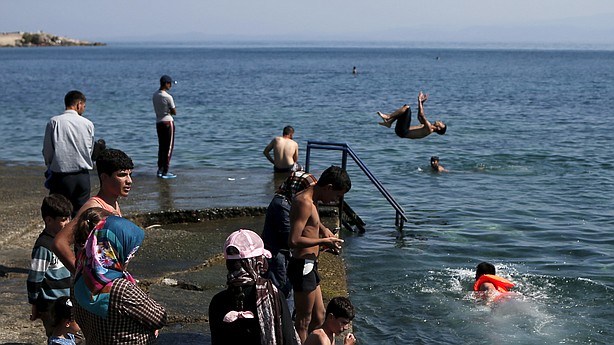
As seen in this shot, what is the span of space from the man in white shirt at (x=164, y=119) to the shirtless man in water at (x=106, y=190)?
816cm

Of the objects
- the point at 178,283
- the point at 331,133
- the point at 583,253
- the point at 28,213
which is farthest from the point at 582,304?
the point at 331,133

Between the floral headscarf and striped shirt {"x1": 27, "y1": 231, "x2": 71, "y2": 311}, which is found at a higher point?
the floral headscarf

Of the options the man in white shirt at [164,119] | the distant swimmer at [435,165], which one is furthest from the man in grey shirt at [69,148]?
the distant swimmer at [435,165]

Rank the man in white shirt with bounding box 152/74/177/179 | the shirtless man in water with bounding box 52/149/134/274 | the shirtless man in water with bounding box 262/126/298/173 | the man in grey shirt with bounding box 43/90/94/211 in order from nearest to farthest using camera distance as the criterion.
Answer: the shirtless man in water with bounding box 52/149/134/274, the man in grey shirt with bounding box 43/90/94/211, the man in white shirt with bounding box 152/74/177/179, the shirtless man in water with bounding box 262/126/298/173

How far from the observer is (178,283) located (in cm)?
858

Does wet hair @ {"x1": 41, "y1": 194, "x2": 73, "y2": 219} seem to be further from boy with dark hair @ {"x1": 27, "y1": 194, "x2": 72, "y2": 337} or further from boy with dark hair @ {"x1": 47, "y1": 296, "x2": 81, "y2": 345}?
boy with dark hair @ {"x1": 47, "y1": 296, "x2": 81, "y2": 345}

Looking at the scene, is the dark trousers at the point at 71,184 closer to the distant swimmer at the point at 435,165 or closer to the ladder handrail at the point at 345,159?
the ladder handrail at the point at 345,159

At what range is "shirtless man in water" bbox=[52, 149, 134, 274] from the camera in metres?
5.62

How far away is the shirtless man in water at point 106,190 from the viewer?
5.62m

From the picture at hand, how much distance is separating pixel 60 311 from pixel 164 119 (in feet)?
27.6

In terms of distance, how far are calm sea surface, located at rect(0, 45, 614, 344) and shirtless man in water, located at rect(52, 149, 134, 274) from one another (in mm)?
4293

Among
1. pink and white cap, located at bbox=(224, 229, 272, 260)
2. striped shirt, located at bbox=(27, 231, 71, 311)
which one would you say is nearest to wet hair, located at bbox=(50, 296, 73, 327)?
striped shirt, located at bbox=(27, 231, 71, 311)

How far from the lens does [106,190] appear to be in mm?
5727

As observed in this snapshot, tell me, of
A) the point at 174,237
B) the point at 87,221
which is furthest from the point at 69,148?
the point at 87,221
